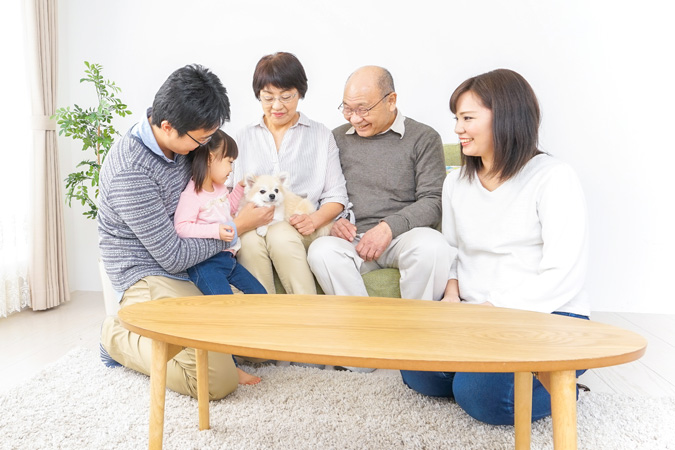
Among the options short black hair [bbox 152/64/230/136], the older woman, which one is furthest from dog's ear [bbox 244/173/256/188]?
short black hair [bbox 152/64/230/136]

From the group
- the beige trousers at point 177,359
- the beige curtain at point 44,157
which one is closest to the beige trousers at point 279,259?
the beige trousers at point 177,359

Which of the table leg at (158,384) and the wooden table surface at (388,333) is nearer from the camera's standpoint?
the wooden table surface at (388,333)

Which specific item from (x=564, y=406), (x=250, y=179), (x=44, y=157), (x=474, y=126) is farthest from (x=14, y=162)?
(x=564, y=406)

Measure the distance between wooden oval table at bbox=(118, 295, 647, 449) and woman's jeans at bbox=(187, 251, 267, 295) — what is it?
1.62 ft

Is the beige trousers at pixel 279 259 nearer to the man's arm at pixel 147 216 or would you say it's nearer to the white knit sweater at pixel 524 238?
the man's arm at pixel 147 216

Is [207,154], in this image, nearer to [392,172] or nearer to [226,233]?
[226,233]

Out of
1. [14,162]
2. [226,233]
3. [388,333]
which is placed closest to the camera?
[388,333]

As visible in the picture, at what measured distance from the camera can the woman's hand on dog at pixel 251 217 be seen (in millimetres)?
2160

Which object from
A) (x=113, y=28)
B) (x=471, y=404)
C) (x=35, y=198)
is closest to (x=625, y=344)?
(x=471, y=404)

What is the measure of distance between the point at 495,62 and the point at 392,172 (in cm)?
118

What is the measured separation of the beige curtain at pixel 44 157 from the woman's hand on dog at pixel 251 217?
4.72ft

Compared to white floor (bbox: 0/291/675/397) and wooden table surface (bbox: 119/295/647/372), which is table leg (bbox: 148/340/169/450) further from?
white floor (bbox: 0/291/675/397)

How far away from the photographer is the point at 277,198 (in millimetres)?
2246

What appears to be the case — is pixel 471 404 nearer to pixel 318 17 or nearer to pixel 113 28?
pixel 318 17
